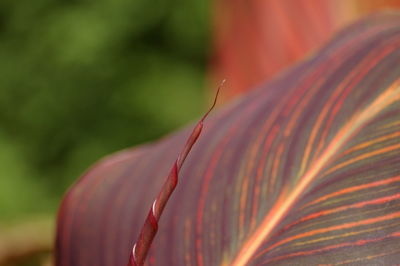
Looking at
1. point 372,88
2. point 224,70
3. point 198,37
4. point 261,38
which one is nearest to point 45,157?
point 198,37

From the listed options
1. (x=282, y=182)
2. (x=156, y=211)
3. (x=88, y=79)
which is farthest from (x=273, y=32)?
(x=88, y=79)

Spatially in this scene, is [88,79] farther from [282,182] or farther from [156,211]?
[156,211]

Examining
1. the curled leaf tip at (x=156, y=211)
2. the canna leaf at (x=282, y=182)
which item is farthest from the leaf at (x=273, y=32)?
the curled leaf tip at (x=156, y=211)

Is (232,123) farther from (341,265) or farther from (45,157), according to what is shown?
(45,157)

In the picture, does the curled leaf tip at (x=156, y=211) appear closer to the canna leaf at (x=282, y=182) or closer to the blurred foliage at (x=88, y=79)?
the canna leaf at (x=282, y=182)

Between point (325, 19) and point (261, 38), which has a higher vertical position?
point (261, 38)

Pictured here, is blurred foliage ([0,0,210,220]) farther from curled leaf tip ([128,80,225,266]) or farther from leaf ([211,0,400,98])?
curled leaf tip ([128,80,225,266])
